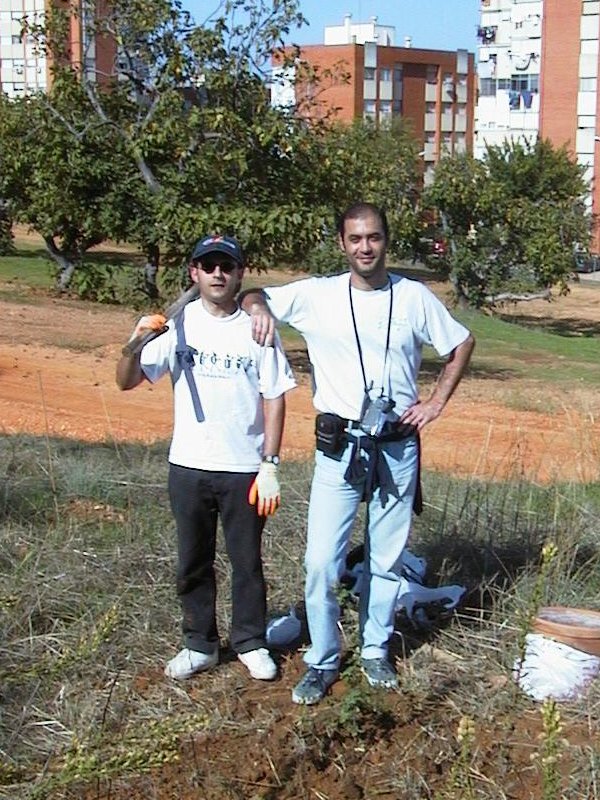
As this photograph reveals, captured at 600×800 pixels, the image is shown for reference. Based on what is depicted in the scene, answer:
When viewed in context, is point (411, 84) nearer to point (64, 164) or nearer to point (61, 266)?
point (61, 266)

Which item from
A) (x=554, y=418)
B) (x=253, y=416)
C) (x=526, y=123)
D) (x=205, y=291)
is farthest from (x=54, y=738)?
(x=526, y=123)

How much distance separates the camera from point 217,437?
436 cm

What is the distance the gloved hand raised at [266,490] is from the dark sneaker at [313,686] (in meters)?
0.58

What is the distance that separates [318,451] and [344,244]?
73 cm

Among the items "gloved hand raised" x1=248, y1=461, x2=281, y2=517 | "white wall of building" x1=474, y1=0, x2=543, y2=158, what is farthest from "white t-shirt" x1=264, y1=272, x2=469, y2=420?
"white wall of building" x1=474, y1=0, x2=543, y2=158

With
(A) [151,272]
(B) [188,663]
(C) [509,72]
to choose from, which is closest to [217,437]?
(B) [188,663]

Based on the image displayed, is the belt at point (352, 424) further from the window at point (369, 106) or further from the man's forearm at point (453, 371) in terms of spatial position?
the window at point (369, 106)

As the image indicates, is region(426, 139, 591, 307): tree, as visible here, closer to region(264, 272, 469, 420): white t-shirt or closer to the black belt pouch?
region(264, 272, 469, 420): white t-shirt

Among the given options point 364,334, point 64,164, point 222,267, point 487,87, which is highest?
point 487,87

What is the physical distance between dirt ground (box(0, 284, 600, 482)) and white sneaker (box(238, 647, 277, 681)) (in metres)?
3.24

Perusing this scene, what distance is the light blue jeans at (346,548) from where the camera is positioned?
14.0 ft

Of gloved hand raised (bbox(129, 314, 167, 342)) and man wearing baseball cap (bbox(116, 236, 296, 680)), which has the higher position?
gloved hand raised (bbox(129, 314, 167, 342))

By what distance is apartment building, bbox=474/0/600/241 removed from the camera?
72125 millimetres

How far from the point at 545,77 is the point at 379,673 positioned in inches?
2930
